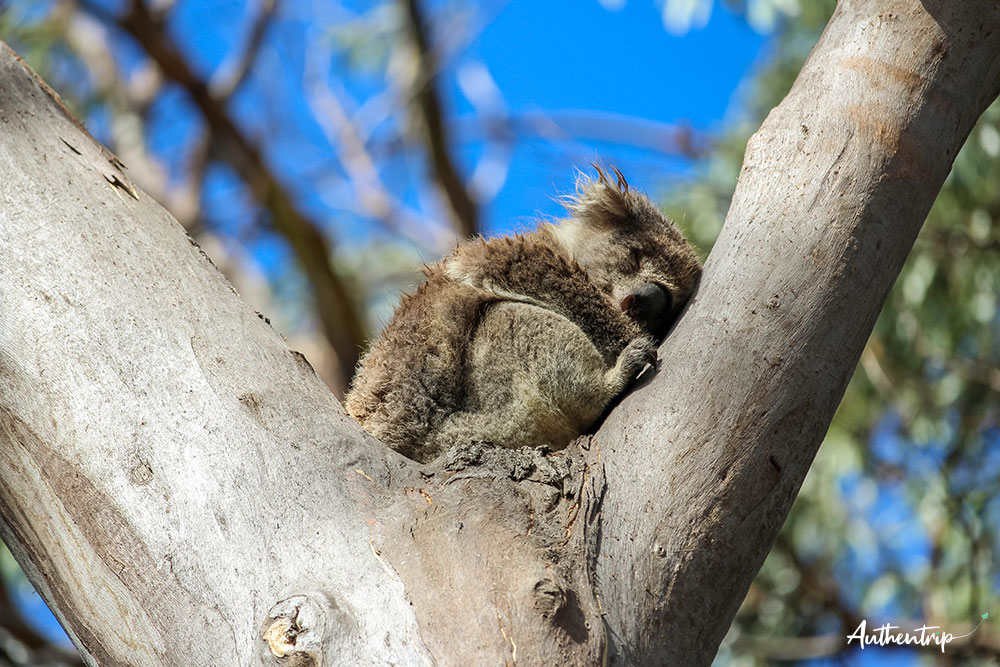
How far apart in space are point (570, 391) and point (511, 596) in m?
0.88

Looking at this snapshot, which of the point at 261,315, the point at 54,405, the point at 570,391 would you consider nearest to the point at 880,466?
the point at 570,391

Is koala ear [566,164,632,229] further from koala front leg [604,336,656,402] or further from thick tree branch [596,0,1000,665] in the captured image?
koala front leg [604,336,656,402]

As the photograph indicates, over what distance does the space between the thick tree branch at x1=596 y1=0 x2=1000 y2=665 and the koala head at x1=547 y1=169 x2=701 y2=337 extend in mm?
677

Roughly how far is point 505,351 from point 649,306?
62 cm

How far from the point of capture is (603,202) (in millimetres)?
3525

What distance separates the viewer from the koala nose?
3133 mm

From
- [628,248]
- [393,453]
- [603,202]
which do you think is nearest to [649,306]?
[628,248]

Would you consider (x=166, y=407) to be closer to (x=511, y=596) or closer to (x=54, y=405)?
(x=54, y=405)

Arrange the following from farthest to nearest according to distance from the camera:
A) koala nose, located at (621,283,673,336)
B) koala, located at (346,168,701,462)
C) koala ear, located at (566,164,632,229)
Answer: koala ear, located at (566,164,632,229) < koala nose, located at (621,283,673,336) < koala, located at (346,168,701,462)

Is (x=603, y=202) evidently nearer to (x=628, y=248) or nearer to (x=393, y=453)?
(x=628, y=248)

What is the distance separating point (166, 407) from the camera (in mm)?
2121

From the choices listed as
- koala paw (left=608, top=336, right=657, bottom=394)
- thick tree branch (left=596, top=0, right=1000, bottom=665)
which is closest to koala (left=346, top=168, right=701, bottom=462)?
koala paw (left=608, top=336, right=657, bottom=394)

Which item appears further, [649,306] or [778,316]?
[649,306]

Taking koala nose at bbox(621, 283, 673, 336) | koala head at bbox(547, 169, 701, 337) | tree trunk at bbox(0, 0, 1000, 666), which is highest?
koala head at bbox(547, 169, 701, 337)
